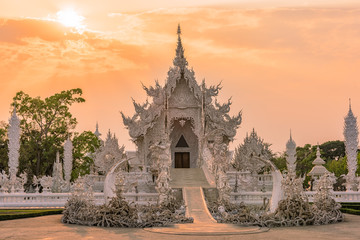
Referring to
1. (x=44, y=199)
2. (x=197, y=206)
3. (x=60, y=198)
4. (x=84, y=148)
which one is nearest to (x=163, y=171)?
(x=197, y=206)

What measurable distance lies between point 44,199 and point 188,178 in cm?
807

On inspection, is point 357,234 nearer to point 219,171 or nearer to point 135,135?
point 219,171

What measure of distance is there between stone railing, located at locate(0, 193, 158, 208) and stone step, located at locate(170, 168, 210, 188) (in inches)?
104

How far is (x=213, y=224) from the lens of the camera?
16688 mm

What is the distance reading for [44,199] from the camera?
24203mm

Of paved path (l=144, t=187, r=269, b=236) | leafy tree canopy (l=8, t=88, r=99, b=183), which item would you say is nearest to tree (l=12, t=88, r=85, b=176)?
leafy tree canopy (l=8, t=88, r=99, b=183)

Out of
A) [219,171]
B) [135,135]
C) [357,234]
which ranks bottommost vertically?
[357,234]

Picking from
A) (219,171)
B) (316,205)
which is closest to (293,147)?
(219,171)

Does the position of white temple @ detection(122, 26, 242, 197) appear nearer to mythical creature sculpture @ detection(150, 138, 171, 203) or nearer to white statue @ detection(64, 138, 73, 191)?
white statue @ detection(64, 138, 73, 191)

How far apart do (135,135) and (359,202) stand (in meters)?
15.9

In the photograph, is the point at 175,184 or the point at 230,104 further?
the point at 230,104

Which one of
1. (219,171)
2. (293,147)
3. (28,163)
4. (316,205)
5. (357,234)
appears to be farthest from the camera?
(293,147)

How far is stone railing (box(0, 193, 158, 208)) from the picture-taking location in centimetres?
2372

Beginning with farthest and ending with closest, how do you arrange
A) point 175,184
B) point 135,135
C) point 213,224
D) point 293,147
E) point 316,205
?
point 293,147
point 135,135
point 175,184
point 316,205
point 213,224
